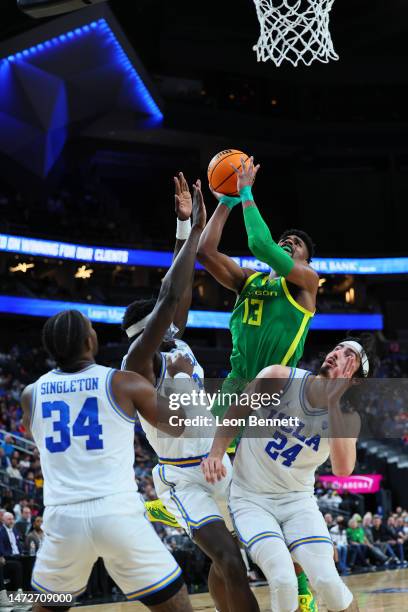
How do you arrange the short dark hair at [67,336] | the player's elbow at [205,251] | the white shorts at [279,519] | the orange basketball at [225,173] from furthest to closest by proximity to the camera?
the player's elbow at [205,251] → the orange basketball at [225,173] → the white shorts at [279,519] → the short dark hair at [67,336]

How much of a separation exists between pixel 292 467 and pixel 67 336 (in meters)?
1.72

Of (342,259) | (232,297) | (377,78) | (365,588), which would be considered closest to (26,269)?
(232,297)

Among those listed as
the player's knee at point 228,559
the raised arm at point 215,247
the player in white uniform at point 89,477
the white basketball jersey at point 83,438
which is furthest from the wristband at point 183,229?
the player's knee at point 228,559

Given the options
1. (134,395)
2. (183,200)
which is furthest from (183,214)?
(134,395)

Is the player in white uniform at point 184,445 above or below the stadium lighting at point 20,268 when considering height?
below

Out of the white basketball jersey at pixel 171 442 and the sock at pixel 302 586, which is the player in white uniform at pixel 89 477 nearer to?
the white basketball jersey at pixel 171 442

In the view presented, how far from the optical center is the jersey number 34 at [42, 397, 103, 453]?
11.8 feet

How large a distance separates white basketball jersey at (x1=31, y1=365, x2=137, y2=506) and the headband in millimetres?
1560

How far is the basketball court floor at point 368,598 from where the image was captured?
27.2ft

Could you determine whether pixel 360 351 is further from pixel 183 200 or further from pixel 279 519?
pixel 183 200

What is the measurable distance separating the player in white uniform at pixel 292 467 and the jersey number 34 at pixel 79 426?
1.10 metres

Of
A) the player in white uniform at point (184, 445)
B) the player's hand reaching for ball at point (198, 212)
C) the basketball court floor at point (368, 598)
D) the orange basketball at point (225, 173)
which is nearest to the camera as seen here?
the player in white uniform at point (184, 445)

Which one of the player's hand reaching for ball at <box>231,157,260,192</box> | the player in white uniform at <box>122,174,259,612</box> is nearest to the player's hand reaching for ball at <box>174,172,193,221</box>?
the player in white uniform at <box>122,174,259,612</box>

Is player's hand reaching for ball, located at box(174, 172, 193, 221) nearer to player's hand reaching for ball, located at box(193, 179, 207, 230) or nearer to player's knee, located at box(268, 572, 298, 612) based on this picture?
player's hand reaching for ball, located at box(193, 179, 207, 230)
